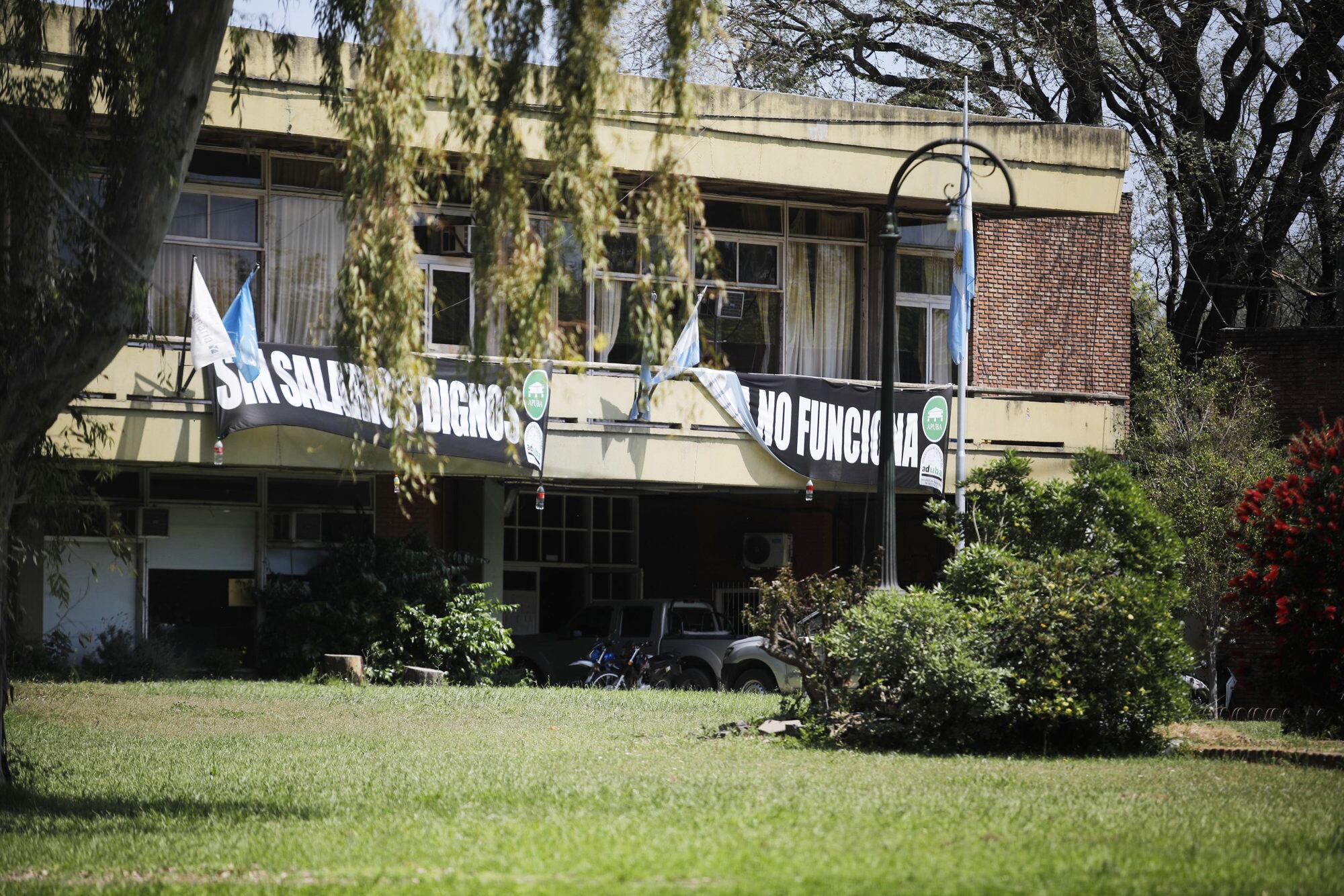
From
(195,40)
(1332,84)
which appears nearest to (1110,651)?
(195,40)

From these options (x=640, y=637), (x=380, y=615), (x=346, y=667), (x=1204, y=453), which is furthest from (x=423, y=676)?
(x=1204, y=453)

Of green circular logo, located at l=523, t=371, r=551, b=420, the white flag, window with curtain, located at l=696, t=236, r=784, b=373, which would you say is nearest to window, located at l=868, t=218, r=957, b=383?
window with curtain, located at l=696, t=236, r=784, b=373

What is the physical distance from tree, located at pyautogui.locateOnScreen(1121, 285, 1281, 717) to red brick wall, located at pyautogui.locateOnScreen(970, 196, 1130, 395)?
2.93 feet

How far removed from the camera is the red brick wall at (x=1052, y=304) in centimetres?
2595

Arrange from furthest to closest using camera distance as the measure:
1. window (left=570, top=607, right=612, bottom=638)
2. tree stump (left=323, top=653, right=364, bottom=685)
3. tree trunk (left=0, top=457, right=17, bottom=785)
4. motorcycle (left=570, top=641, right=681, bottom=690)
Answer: window (left=570, top=607, right=612, bottom=638), motorcycle (left=570, top=641, right=681, bottom=690), tree stump (left=323, top=653, right=364, bottom=685), tree trunk (left=0, top=457, right=17, bottom=785)

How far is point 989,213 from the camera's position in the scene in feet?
82.8

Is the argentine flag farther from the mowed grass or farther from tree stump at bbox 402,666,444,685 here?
the mowed grass

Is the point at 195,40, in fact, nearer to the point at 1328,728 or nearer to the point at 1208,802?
the point at 1208,802

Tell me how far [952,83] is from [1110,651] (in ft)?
74.8

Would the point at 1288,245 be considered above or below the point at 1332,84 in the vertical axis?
below

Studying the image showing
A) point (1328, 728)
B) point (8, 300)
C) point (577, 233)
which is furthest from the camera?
point (1328, 728)

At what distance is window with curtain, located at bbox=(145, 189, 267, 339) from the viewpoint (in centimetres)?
2127

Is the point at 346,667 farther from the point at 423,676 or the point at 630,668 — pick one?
the point at 630,668

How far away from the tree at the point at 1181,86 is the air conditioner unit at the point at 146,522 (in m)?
16.1
